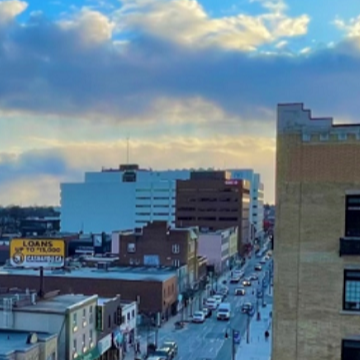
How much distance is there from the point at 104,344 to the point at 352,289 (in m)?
38.7

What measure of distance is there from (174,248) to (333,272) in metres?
79.1

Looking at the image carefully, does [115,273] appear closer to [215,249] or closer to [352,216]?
[215,249]

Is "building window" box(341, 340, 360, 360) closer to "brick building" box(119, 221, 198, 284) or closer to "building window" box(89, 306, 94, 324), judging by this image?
"building window" box(89, 306, 94, 324)

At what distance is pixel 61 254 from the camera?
47.7 metres

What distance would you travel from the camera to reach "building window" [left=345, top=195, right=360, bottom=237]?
12703mm

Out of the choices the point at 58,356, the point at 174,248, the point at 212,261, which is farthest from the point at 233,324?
the point at 212,261

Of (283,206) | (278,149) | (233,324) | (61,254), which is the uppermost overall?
(278,149)

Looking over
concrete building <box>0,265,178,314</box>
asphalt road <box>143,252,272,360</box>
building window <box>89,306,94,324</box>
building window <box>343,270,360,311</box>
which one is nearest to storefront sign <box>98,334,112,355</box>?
building window <box>89,306,94,324</box>

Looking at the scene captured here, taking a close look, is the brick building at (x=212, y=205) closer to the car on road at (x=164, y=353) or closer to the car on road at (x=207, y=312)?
the car on road at (x=207, y=312)

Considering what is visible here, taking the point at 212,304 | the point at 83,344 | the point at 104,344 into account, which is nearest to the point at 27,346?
the point at 83,344

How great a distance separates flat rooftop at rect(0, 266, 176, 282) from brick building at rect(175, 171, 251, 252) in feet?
253

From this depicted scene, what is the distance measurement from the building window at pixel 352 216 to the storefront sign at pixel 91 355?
33.0m

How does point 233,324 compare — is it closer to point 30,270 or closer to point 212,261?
point 30,270

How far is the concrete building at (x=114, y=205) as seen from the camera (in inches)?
7205
